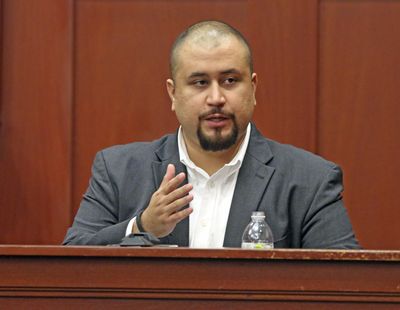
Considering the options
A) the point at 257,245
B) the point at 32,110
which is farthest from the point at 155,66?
the point at 257,245

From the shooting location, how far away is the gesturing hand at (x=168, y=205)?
2.76 m

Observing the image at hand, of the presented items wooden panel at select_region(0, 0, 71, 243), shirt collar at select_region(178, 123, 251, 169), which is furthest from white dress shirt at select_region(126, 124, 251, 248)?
wooden panel at select_region(0, 0, 71, 243)

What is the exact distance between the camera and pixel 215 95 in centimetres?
314

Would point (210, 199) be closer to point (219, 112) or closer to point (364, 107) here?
point (219, 112)

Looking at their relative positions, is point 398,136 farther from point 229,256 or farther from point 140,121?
point 229,256

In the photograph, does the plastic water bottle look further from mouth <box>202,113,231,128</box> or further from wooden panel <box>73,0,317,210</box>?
wooden panel <box>73,0,317,210</box>

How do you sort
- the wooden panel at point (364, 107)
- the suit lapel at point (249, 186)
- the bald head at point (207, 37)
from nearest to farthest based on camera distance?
the suit lapel at point (249, 186) < the bald head at point (207, 37) < the wooden panel at point (364, 107)

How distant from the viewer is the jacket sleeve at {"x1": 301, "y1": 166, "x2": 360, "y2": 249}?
10.0 ft

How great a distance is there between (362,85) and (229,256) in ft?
5.20

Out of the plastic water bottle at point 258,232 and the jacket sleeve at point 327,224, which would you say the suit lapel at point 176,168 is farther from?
the jacket sleeve at point 327,224

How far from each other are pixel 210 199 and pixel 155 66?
780mm

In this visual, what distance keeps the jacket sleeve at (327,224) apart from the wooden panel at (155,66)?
663mm

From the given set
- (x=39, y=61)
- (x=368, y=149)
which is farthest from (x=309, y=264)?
(x=39, y=61)

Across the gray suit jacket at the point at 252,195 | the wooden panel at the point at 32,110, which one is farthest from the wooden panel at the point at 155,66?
the gray suit jacket at the point at 252,195
